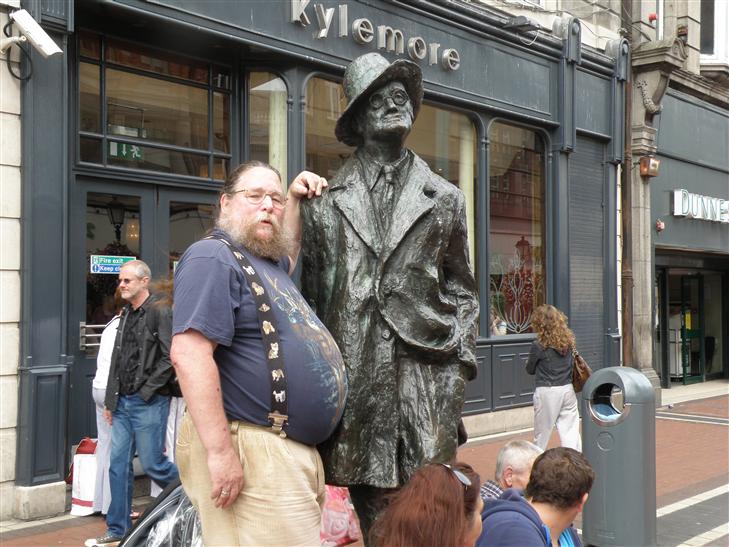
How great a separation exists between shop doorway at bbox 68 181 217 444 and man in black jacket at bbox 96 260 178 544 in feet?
4.09

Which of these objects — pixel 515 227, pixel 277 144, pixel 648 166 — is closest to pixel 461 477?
pixel 277 144

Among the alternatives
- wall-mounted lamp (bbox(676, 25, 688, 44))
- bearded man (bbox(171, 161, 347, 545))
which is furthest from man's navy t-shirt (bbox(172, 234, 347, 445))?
wall-mounted lamp (bbox(676, 25, 688, 44))

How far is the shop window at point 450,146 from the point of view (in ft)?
35.4

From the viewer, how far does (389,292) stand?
2.98m

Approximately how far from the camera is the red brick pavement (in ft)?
19.7

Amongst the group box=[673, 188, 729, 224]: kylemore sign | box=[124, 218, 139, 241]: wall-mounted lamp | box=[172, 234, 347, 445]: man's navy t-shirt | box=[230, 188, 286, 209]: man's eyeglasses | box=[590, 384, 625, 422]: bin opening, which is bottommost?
box=[590, 384, 625, 422]: bin opening

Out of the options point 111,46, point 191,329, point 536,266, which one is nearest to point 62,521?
point 111,46

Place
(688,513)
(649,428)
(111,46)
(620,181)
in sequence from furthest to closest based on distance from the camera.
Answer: (620,181) < (111,46) < (688,513) < (649,428)

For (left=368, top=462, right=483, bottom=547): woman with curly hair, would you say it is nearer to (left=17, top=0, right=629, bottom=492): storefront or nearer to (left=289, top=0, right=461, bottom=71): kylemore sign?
(left=17, top=0, right=629, bottom=492): storefront

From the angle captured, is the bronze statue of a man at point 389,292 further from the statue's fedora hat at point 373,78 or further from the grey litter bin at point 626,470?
→ the grey litter bin at point 626,470

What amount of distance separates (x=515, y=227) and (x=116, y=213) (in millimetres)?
6133

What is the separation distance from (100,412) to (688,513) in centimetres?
466

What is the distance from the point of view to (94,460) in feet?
21.3

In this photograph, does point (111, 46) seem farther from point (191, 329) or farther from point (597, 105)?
point (597, 105)
